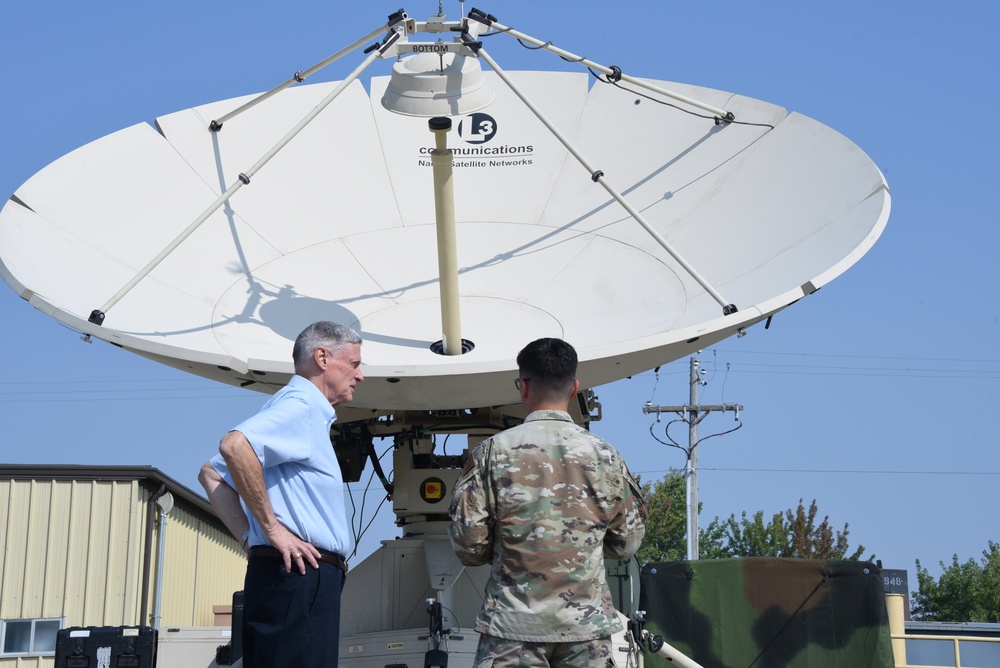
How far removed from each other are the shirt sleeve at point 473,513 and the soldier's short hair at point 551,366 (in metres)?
0.39

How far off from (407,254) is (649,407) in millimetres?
31581

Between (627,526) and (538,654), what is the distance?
0.66 m

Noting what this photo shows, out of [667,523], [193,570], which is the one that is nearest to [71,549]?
[193,570]

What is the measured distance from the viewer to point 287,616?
5.19m

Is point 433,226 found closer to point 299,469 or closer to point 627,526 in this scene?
point 299,469

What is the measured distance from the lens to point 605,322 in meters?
12.8

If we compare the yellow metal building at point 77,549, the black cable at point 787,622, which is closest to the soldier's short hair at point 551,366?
the black cable at point 787,622

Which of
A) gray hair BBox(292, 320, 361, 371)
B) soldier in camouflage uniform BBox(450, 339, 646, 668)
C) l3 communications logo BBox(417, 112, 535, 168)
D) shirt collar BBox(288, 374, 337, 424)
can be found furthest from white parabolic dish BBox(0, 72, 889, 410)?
soldier in camouflage uniform BBox(450, 339, 646, 668)

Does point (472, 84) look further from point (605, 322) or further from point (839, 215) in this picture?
point (839, 215)

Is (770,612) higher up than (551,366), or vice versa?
(551,366)

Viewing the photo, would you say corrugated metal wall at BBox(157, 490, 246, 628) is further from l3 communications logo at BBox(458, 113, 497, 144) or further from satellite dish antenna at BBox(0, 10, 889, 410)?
l3 communications logo at BBox(458, 113, 497, 144)

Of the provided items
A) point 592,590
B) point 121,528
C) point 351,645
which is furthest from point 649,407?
point 592,590

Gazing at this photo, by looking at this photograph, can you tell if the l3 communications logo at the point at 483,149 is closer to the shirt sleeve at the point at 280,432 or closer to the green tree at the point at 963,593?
the shirt sleeve at the point at 280,432

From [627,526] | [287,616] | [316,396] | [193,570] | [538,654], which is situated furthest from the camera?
[193,570]
